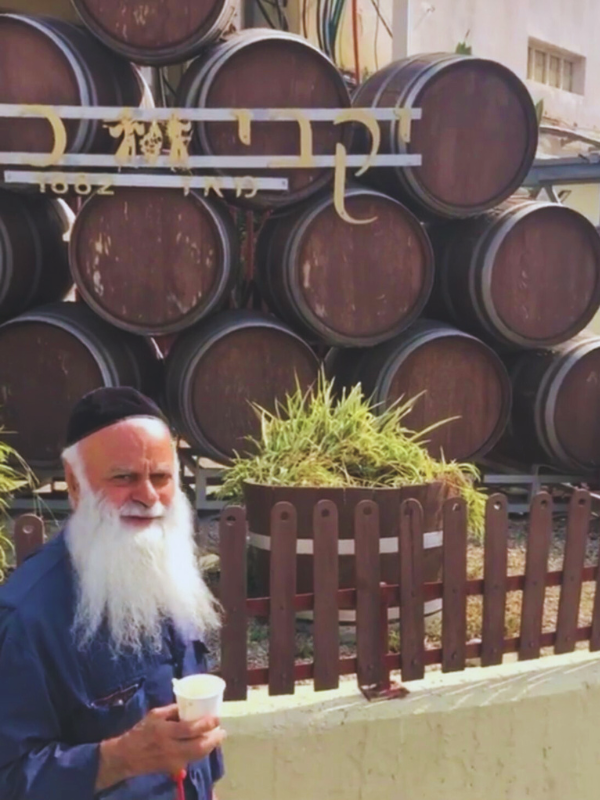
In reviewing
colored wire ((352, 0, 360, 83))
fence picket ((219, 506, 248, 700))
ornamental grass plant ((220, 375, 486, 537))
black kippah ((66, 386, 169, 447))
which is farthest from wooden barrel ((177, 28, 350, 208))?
colored wire ((352, 0, 360, 83))

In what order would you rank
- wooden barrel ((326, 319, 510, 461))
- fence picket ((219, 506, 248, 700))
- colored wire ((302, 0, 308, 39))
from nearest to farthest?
1. fence picket ((219, 506, 248, 700))
2. wooden barrel ((326, 319, 510, 461))
3. colored wire ((302, 0, 308, 39))

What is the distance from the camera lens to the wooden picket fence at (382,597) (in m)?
2.83

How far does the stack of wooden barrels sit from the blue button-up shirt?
2.87 m

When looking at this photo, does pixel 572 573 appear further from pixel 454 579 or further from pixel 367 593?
pixel 367 593

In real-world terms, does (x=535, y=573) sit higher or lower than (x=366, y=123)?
lower

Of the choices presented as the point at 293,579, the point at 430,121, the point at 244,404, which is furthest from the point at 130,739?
the point at 430,121

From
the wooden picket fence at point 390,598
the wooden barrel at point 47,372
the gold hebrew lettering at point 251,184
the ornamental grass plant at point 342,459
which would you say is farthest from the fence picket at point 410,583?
the gold hebrew lettering at point 251,184

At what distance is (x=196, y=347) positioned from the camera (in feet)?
14.5

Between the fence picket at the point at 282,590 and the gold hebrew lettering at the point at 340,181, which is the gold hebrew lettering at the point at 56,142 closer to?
the gold hebrew lettering at the point at 340,181

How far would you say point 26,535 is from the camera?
259cm

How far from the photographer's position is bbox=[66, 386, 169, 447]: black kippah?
63.2 inches

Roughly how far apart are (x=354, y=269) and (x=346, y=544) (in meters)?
1.78

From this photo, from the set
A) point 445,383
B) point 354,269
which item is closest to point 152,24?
point 354,269

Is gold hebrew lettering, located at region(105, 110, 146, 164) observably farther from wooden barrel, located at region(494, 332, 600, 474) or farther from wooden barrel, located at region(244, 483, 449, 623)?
wooden barrel, located at region(494, 332, 600, 474)
